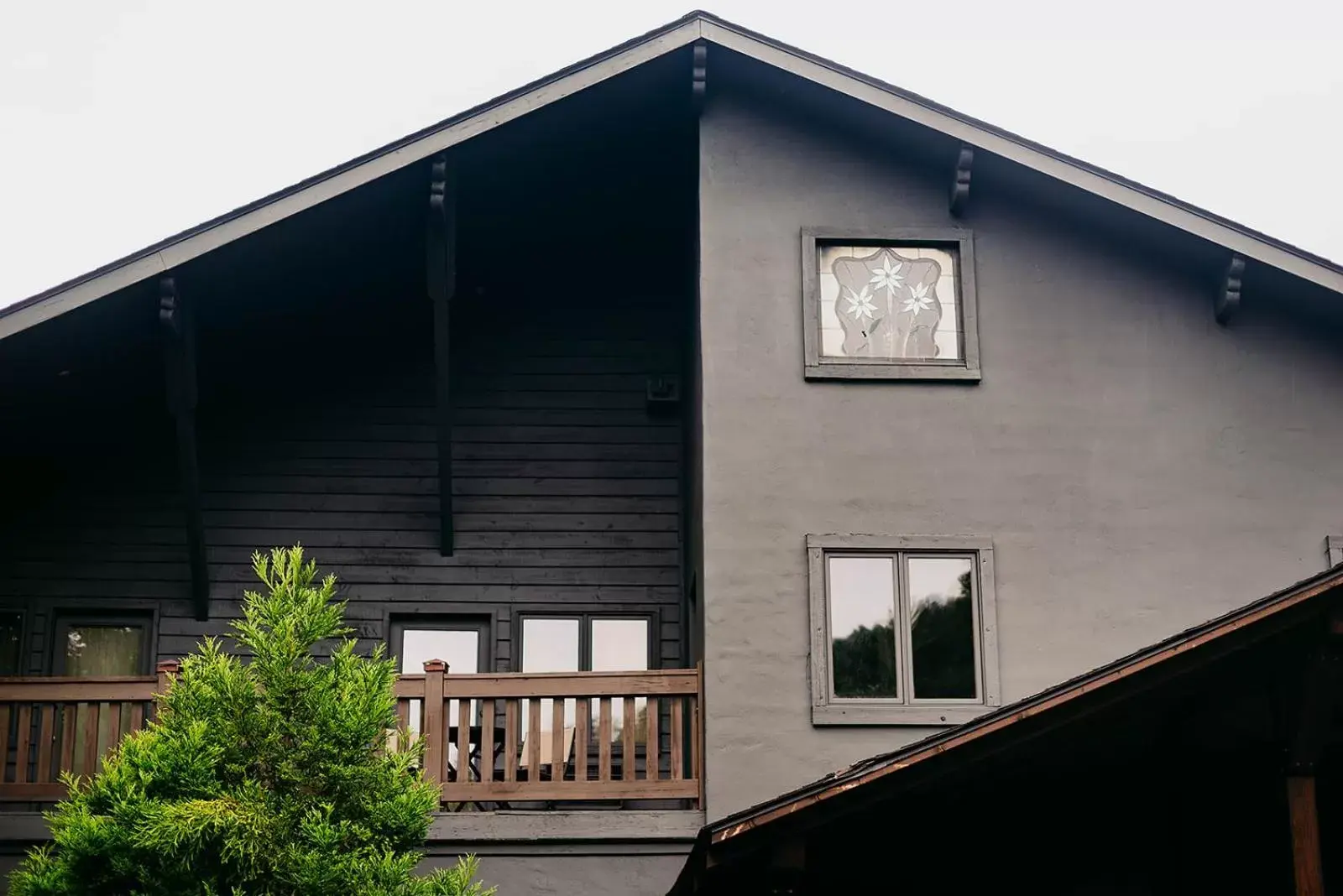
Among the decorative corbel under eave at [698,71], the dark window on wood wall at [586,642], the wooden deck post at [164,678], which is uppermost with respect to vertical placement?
the decorative corbel under eave at [698,71]

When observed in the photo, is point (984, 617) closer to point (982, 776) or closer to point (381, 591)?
point (982, 776)

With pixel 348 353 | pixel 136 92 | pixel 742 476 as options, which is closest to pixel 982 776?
pixel 742 476

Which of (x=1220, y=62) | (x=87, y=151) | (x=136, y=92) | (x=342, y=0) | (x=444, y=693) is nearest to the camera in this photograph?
(x=444, y=693)

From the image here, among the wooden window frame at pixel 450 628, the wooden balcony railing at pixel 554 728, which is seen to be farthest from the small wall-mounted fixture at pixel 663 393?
the wooden balcony railing at pixel 554 728

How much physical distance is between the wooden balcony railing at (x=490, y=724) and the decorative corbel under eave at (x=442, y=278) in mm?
2408

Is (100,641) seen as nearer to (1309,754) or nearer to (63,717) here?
(63,717)

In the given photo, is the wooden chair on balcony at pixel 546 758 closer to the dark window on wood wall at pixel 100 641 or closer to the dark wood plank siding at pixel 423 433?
the dark wood plank siding at pixel 423 433

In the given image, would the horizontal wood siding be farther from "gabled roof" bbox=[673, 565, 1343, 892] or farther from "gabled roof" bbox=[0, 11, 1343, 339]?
"gabled roof" bbox=[673, 565, 1343, 892]

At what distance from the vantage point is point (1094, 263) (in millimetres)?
13703

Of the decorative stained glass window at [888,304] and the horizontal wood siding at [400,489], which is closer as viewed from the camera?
the decorative stained glass window at [888,304]

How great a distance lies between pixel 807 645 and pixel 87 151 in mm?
72179

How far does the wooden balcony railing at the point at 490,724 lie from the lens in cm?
1234

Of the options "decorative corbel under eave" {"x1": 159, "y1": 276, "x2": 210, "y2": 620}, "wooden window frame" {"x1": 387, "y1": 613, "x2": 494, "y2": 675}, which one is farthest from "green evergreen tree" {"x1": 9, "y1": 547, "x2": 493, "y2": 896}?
"wooden window frame" {"x1": 387, "y1": 613, "x2": 494, "y2": 675}

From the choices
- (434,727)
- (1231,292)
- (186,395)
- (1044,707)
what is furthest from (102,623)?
(1231,292)
